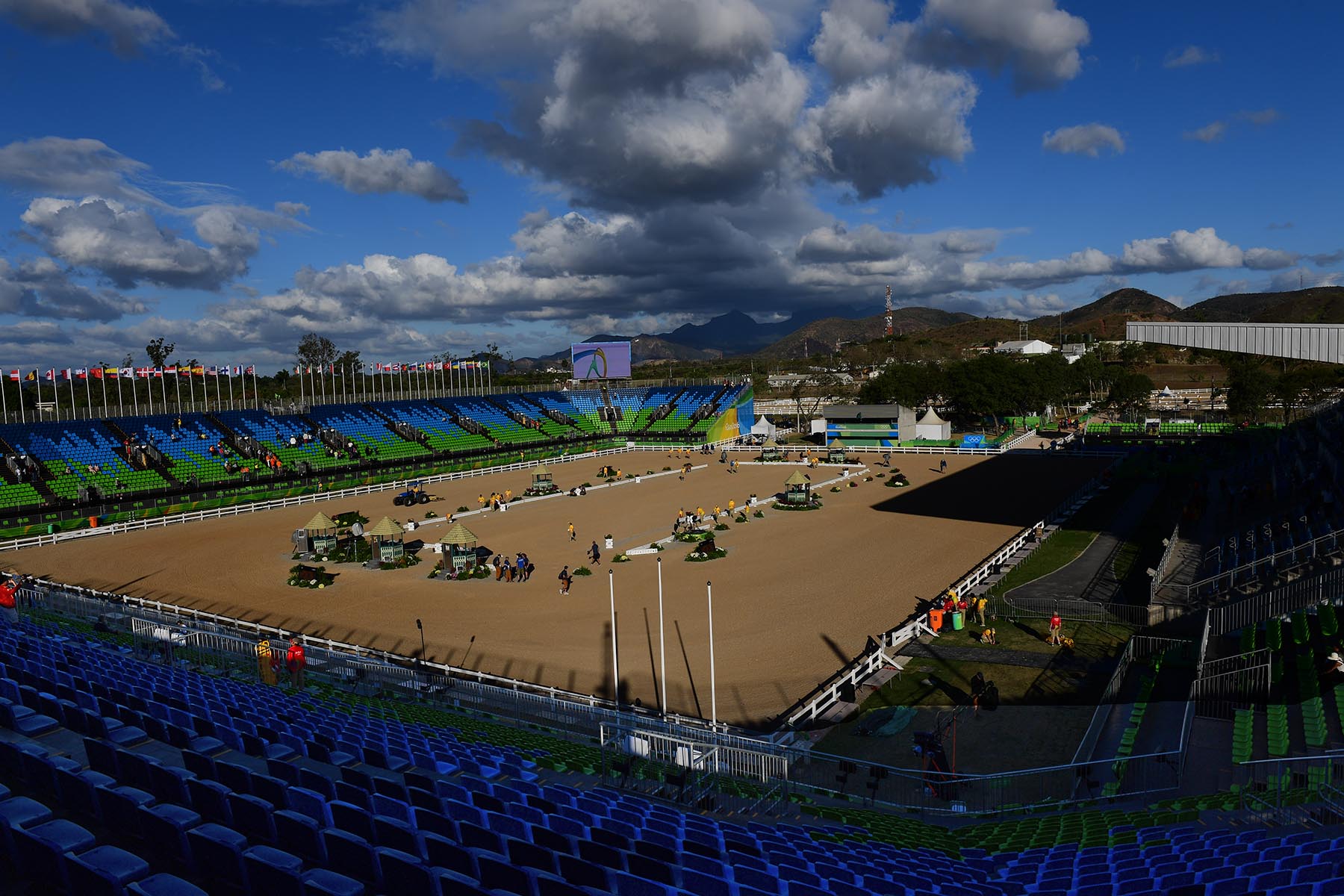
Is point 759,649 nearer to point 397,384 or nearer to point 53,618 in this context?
point 53,618

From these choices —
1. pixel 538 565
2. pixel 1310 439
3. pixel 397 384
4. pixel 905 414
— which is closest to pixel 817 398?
pixel 905 414

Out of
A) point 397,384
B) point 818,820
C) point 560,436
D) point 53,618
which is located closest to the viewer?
point 818,820

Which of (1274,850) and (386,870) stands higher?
(386,870)

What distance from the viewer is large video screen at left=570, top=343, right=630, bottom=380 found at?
Answer: 319 ft

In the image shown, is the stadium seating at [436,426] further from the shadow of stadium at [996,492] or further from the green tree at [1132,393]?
the green tree at [1132,393]

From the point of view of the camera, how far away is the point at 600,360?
97.9 metres

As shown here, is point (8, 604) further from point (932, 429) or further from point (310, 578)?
point (932, 429)

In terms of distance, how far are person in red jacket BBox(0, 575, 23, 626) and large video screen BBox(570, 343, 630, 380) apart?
7491 centimetres

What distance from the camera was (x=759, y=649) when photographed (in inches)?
880

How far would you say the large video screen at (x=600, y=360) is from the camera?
97188 mm

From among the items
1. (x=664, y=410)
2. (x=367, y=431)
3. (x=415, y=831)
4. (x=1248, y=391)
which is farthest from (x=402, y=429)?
(x=1248, y=391)

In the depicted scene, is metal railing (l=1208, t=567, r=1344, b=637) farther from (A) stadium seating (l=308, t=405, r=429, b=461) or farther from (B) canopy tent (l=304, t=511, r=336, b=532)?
(A) stadium seating (l=308, t=405, r=429, b=461)

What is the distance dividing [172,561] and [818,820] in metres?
33.3

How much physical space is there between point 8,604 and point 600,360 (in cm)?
7830
